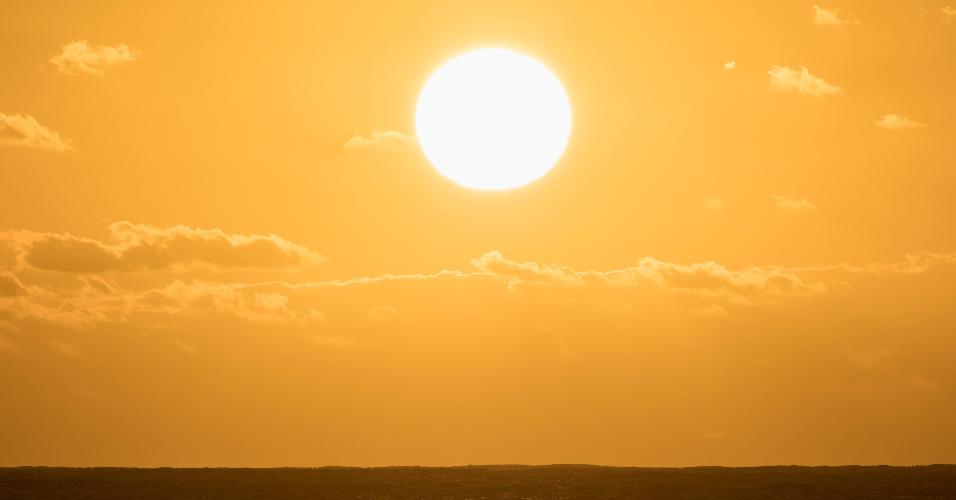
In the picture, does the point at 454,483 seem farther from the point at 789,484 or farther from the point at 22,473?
the point at 22,473

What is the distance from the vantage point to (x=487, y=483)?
130 metres

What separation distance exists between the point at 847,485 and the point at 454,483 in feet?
124

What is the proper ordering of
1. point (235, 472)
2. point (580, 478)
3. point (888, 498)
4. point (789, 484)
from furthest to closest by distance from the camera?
point (235, 472), point (580, 478), point (789, 484), point (888, 498)

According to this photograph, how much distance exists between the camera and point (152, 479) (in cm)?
13525

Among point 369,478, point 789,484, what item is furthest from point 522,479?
point 789,484

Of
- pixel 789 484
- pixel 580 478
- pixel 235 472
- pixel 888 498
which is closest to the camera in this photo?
pixel 888 498

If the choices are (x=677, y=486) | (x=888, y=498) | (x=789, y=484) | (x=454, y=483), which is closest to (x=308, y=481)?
(x=454, y=483)

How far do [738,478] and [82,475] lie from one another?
67588 millimetres

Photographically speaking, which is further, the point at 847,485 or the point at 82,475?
the point at 82,475

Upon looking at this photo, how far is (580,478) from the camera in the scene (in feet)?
442

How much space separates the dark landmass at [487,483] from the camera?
12144cm

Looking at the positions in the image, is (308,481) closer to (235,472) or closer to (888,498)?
(235,472)

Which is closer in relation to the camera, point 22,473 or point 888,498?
point 888,498

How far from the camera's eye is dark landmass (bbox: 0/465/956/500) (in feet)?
398
